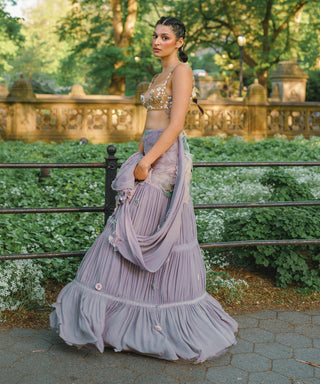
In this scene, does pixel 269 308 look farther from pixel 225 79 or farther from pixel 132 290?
pixel 225 79

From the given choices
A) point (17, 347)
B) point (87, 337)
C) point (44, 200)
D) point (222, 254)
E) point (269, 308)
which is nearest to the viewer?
point (87, 337)

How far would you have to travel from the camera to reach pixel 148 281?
3.52 m

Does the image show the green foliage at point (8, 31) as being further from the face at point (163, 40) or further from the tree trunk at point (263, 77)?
the tree trunk at point (263, 77)

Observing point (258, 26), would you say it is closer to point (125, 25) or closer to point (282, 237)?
point (125, 25)

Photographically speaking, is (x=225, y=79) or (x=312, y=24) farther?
(x=225, y=79)

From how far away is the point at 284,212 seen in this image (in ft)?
17.0

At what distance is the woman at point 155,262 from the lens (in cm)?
337

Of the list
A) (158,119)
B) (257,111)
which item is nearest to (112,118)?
(257,111)

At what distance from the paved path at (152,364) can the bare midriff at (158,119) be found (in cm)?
150

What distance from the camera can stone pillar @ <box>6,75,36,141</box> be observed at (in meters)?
15.3

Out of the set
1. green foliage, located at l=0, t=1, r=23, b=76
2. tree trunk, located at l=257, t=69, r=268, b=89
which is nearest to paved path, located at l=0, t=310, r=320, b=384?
green foliage, located at l=0, t=1, r=23, b=76

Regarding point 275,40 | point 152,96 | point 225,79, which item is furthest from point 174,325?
point 225,79

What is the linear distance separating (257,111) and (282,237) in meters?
12.1

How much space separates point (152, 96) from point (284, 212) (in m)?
2.24
